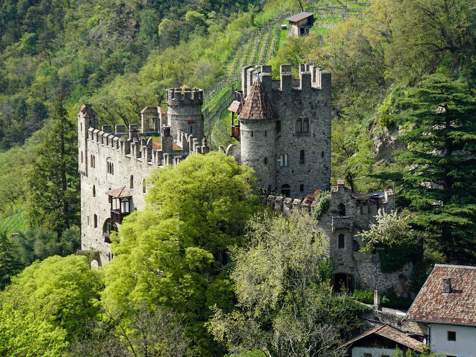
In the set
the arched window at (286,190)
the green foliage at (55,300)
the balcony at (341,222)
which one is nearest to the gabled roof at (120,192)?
the green foliage at (55,300)

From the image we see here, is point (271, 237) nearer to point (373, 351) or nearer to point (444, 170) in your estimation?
point (373, 351)

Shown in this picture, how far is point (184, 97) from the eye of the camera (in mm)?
96312

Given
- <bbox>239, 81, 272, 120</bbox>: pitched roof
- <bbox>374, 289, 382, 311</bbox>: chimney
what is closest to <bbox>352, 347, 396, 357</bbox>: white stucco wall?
<bbox>374, 289, 382, 311</bbox>: chimney

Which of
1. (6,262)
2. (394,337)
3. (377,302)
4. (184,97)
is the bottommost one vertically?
(394,337)

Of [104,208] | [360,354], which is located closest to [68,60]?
[104,208]

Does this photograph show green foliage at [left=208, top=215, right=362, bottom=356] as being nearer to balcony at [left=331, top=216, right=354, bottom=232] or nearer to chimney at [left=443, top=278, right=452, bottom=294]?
balcony at [left=331, top=216, right=354, bottom=232]

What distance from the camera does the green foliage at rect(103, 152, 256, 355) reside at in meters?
78.5

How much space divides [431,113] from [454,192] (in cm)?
466

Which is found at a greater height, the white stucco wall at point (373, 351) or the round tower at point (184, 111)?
the round tower at point (184, 111)

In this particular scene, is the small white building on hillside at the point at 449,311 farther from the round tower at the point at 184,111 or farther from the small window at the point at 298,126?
the round tower at the point at 184,111

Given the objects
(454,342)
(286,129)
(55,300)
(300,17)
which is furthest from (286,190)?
(300,17)

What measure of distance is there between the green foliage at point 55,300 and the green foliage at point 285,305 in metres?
8.92

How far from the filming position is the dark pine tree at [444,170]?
256 feet

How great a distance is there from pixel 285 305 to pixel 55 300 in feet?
48.1
